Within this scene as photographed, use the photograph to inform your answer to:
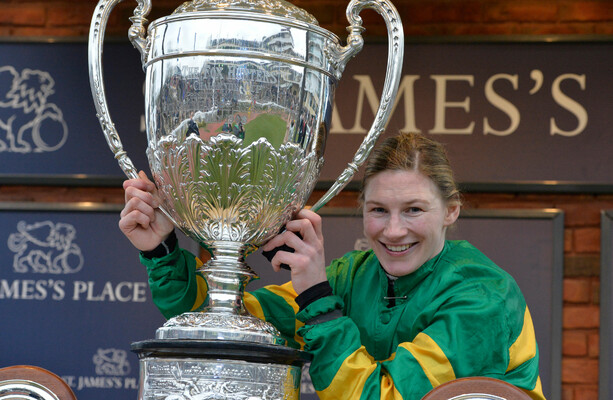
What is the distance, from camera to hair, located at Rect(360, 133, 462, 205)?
5.77 feet

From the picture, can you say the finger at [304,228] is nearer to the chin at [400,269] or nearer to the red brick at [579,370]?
the chin at [400,269]

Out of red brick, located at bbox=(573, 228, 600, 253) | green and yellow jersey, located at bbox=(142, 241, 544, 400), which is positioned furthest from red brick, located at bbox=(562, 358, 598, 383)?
green and yellow jersey, located at bbox=(142, 241, 544, 400)

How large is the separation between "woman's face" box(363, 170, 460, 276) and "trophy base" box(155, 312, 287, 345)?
12.1 inches

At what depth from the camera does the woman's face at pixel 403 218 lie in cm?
174

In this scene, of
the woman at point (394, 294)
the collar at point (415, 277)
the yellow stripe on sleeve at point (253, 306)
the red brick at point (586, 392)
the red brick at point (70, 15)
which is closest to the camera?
the woman at point (394, 294)

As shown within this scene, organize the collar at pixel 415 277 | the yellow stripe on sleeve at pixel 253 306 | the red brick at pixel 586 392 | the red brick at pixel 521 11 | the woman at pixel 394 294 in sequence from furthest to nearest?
the red brick at pixel 521 11 < the red brick at pixel 586 392 < the yellow stripe on sleeve at pixel 253 306 < the collar at pixel 415 277 < the woman at pixel 394 294

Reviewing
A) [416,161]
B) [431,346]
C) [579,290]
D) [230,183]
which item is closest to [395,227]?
[416,161]

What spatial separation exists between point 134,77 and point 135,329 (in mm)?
784

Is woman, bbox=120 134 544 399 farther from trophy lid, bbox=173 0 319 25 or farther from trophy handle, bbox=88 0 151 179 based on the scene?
trophy lid, bbox=173 0 319 25

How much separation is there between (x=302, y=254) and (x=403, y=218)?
9.4 inches

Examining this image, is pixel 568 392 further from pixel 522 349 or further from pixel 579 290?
pixel 522 349

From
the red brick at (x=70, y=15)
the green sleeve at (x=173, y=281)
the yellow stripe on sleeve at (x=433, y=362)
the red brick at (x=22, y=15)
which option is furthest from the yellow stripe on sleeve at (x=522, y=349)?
the red brick at (x=22, y=15)

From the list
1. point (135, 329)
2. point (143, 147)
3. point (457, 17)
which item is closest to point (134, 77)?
point (143, 147)

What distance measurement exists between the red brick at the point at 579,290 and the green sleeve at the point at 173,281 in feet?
4.67
